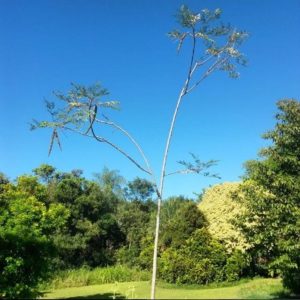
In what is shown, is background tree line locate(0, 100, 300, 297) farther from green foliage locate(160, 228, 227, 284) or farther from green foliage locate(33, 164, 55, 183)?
green foliage locate(33, 164, 55, 183)

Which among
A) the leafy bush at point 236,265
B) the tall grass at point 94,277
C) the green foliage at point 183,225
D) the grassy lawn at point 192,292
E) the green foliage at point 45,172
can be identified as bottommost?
the grassy lawn at point 192,292

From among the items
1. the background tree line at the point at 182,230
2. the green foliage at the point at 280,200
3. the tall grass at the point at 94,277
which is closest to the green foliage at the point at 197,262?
the background tree line at the point at 182,230

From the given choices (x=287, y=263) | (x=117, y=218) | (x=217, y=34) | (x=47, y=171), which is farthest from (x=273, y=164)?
(x=47, y=171)

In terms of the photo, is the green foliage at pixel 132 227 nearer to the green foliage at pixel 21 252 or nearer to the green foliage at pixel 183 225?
the green foliage at pixel 183 225

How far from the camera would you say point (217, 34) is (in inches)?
496

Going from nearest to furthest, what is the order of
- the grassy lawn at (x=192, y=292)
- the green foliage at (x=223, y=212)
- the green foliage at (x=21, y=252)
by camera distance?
the green foliage at (x=21, y=252), the grassy lawn at (x=192, y=292), the green foliage at (x=223, y=212)

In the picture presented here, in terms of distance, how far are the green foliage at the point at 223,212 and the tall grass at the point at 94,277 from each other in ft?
13.1

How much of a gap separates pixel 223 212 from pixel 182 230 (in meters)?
2.00

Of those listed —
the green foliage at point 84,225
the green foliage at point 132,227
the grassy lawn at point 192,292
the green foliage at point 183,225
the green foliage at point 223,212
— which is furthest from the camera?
the green foliage at point 132,227

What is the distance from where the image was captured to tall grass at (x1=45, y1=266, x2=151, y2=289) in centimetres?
1916

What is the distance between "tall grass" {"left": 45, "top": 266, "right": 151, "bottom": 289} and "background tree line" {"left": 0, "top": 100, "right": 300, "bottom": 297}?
1.10 m

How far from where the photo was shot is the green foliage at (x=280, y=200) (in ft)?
42.5

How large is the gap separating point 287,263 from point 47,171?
24783mm

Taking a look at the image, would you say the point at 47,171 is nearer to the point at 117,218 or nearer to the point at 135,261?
the point at 117,218
